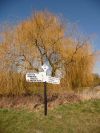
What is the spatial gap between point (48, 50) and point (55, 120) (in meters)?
6.29

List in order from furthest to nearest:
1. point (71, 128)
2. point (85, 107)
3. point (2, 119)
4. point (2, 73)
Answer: point (2, 73) → point (85, 107) → point (2, 119) → point (71, 128)

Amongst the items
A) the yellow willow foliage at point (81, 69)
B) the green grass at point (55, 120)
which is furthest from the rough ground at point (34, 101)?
the yellow willow foliage at point (81, 69)

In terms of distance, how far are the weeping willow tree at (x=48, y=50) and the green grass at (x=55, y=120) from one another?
4.40 meters

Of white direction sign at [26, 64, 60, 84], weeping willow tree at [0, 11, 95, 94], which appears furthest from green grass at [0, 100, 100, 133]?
weeping willow tree at [0, 11, 95, 94]

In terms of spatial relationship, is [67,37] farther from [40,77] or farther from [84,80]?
[40,77]

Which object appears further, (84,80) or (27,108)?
(84,80)

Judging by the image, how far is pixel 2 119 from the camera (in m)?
7.46

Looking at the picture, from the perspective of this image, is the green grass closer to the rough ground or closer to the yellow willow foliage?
the rough ground

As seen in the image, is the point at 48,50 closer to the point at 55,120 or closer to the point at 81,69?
the point at 81,69

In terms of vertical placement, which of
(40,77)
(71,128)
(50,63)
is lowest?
(71,128)

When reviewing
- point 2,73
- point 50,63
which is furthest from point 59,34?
point 2,73

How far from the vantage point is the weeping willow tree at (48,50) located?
12.5 metres

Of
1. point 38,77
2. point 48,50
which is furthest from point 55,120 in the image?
point 48,50

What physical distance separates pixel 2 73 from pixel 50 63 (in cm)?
247
